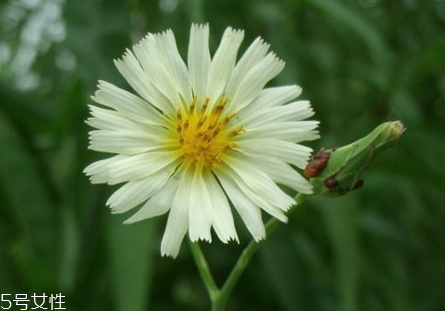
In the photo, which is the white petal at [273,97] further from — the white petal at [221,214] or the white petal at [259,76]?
the white petal at [221,214]

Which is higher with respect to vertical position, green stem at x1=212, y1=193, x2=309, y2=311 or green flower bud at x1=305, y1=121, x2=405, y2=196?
green flower bud at x1=305, y1=121, x2=405, y2=196

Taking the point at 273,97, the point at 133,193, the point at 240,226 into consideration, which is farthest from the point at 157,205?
the point at 240,226

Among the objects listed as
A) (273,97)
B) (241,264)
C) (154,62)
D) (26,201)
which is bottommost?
(241,264)

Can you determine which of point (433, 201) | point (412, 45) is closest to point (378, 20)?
point (412, 45)

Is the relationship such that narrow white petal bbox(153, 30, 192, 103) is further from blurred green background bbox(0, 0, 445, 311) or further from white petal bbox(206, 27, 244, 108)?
blurred green background bbox(0, 0, 445, 311)

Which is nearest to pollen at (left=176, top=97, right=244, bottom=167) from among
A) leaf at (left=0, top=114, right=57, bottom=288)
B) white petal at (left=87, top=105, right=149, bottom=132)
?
white petal at (left=87, top=105, right=149, bottom=132)

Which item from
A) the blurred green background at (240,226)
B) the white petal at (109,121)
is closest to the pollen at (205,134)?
the white petal at (109,121)

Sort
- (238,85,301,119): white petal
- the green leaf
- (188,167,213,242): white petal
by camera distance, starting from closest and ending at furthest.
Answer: (188,167,213,242): white petal, (238,85,301,119): white petal, the green leaf

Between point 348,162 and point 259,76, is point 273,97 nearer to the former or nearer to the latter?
point 259,76
